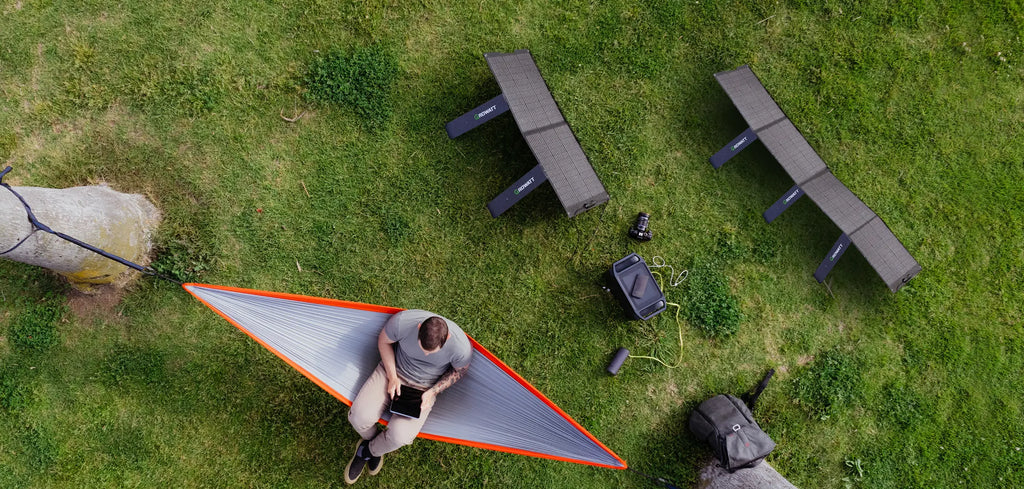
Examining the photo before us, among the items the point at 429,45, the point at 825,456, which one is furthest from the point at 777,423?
the point at 429,45

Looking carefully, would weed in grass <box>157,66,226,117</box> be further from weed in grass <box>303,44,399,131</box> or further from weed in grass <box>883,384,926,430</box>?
weed in grass <box>883,384,926,430</box>

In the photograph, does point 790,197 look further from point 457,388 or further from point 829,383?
point 457,388

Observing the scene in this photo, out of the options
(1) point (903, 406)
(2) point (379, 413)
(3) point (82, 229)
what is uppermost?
(3) point (82, 229)

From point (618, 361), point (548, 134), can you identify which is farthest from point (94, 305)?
point (618, 361)

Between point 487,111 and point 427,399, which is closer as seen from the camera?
point 427,399

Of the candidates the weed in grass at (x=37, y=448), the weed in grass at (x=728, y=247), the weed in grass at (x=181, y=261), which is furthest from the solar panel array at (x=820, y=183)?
the weed in grass at (x=37, y=448)

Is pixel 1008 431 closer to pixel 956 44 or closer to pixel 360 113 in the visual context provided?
pixel 956 44

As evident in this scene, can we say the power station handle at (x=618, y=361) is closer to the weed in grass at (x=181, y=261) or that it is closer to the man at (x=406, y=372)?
the man at (x=406, y=372)

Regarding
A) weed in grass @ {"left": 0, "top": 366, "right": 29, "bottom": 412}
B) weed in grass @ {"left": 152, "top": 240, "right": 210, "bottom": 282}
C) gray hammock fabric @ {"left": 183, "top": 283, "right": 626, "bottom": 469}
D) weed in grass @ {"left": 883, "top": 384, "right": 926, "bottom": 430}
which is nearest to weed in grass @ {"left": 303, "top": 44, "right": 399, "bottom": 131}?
weed in grass @ {"left": 152, "top": 240, "right": 210, "bottom": 282}
